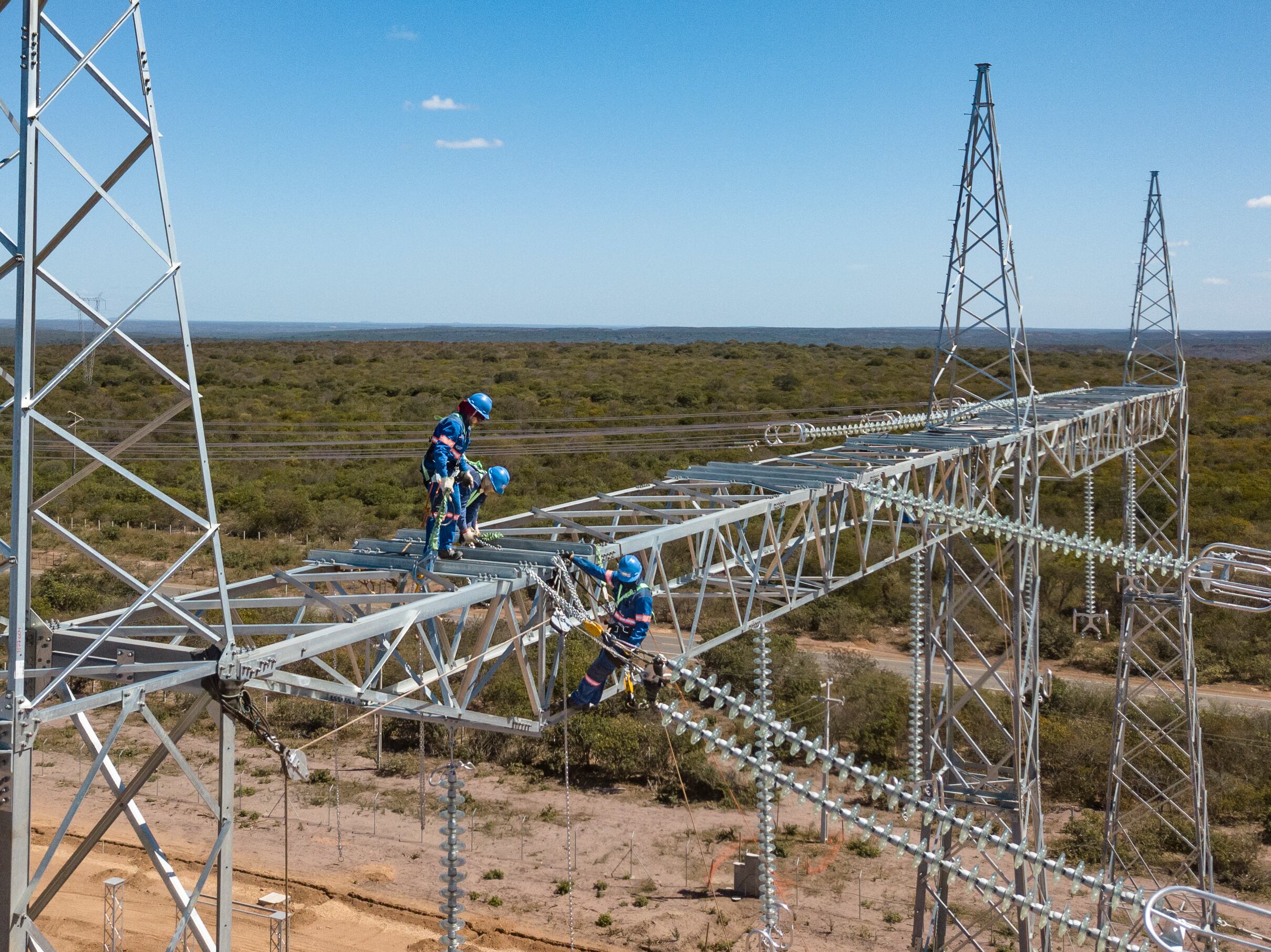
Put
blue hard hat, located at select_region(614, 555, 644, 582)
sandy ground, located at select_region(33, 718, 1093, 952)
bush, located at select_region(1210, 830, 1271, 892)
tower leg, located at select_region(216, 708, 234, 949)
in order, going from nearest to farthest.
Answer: tower leg, located at select_region(216, 708, 234, 949)
blue hard hat, located at select_region(614, 555, 644, 582)
sandy ground, located at select_region(33, 718, 1093, 952)
bush, located at select_region(1210, 830, 1271, 892)

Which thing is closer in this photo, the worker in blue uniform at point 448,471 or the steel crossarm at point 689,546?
the steel crossarm at point 689,546

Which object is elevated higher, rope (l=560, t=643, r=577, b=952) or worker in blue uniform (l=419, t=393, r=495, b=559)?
worker in blue uniform (l=419, t=393, r=495, b=559)

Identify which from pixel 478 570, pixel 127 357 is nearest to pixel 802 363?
pixel 127 357

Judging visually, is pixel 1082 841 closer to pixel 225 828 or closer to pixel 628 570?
pixel 628 570

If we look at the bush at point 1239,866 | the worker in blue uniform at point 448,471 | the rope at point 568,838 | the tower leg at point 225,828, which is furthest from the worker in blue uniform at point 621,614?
the bush at point 1239,866

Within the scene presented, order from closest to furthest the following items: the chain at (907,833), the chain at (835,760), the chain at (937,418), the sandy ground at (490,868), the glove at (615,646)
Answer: the chain at (907,833) < the glove at (615,646) < the chain at (835,760) < the sandy ground at (490,868) < the chain at (937,418)

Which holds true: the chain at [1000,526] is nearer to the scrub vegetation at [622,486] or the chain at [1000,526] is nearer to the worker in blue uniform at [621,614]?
the scrub vegetation at [622,486]

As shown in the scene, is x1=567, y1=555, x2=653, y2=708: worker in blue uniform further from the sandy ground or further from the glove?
the sandy ground

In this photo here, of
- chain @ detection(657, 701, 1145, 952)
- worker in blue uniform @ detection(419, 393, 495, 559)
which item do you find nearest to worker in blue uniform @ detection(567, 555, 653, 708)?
chain @ detection(657, 701, 1145, 952)
